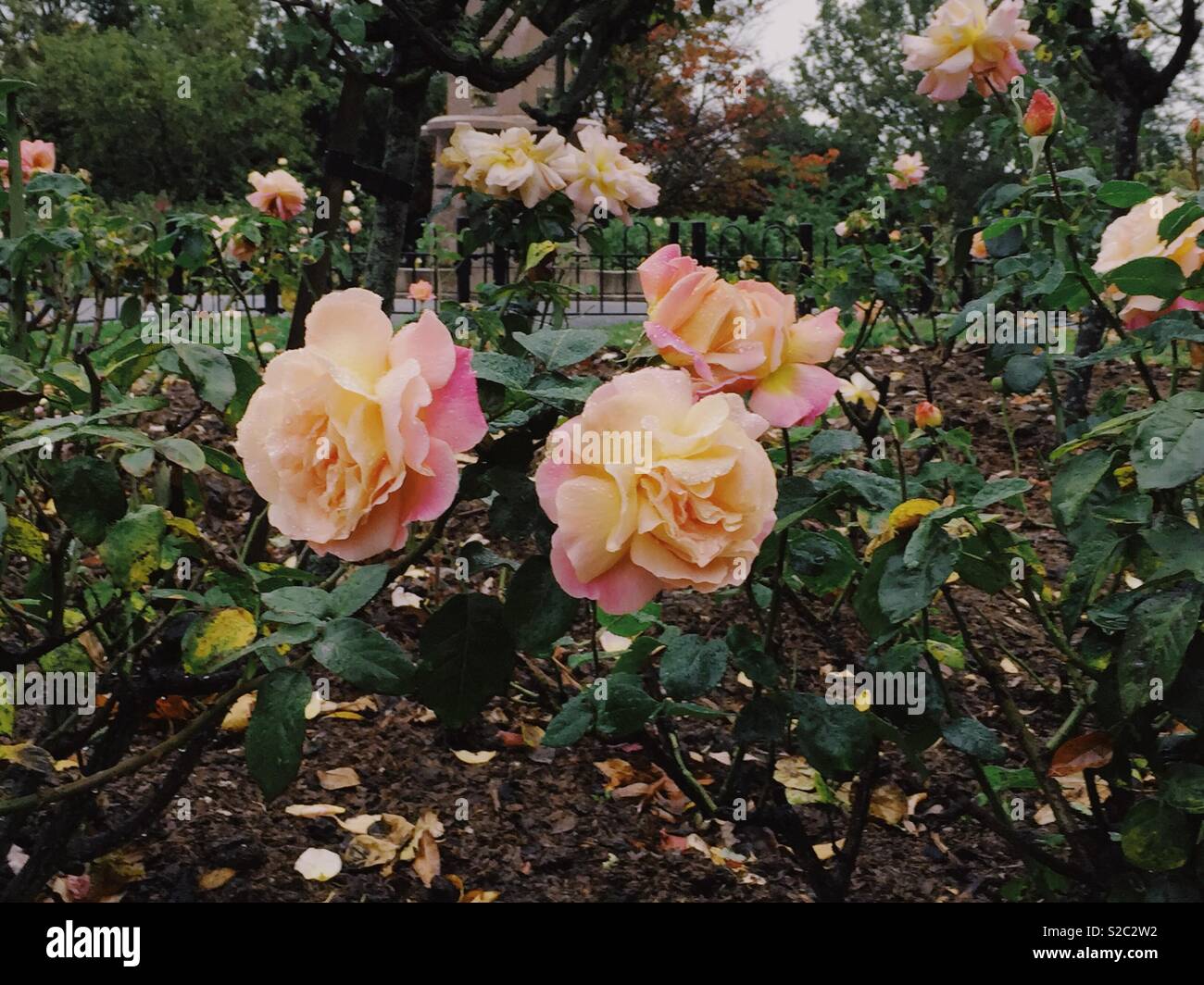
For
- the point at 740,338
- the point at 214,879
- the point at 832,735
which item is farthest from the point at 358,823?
the point at 740,338

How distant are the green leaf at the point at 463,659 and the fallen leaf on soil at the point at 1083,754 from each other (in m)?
0.61

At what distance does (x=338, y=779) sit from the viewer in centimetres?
185

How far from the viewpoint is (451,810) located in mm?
1793

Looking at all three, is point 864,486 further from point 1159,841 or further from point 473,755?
point 473,755

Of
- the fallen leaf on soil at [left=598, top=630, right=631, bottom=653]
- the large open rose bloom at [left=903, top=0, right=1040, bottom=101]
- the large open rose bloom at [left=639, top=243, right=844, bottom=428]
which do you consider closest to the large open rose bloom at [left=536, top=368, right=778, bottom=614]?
the large open rose bloom at [left=639, top=243, right=844, bottom=428]

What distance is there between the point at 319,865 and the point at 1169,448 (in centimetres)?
130

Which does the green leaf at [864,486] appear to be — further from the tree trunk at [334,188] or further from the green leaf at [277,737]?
the tree trunk at [334,188]

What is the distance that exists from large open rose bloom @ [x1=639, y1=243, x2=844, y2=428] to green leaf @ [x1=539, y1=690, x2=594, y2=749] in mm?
417

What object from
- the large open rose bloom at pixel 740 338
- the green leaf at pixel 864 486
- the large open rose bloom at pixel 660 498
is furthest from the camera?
the green leaf at pixel 864 486

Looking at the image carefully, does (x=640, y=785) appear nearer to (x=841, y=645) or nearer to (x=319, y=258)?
(x=841, y=645)

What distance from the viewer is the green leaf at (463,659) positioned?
0.93m

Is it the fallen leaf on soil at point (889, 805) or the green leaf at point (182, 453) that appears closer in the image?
the green leaf at point (182, 453)

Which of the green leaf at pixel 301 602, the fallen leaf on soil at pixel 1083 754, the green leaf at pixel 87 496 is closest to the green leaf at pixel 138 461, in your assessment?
the green leaf at pixel 87 496

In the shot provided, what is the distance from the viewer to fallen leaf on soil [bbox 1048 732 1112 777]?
1.13 meters
